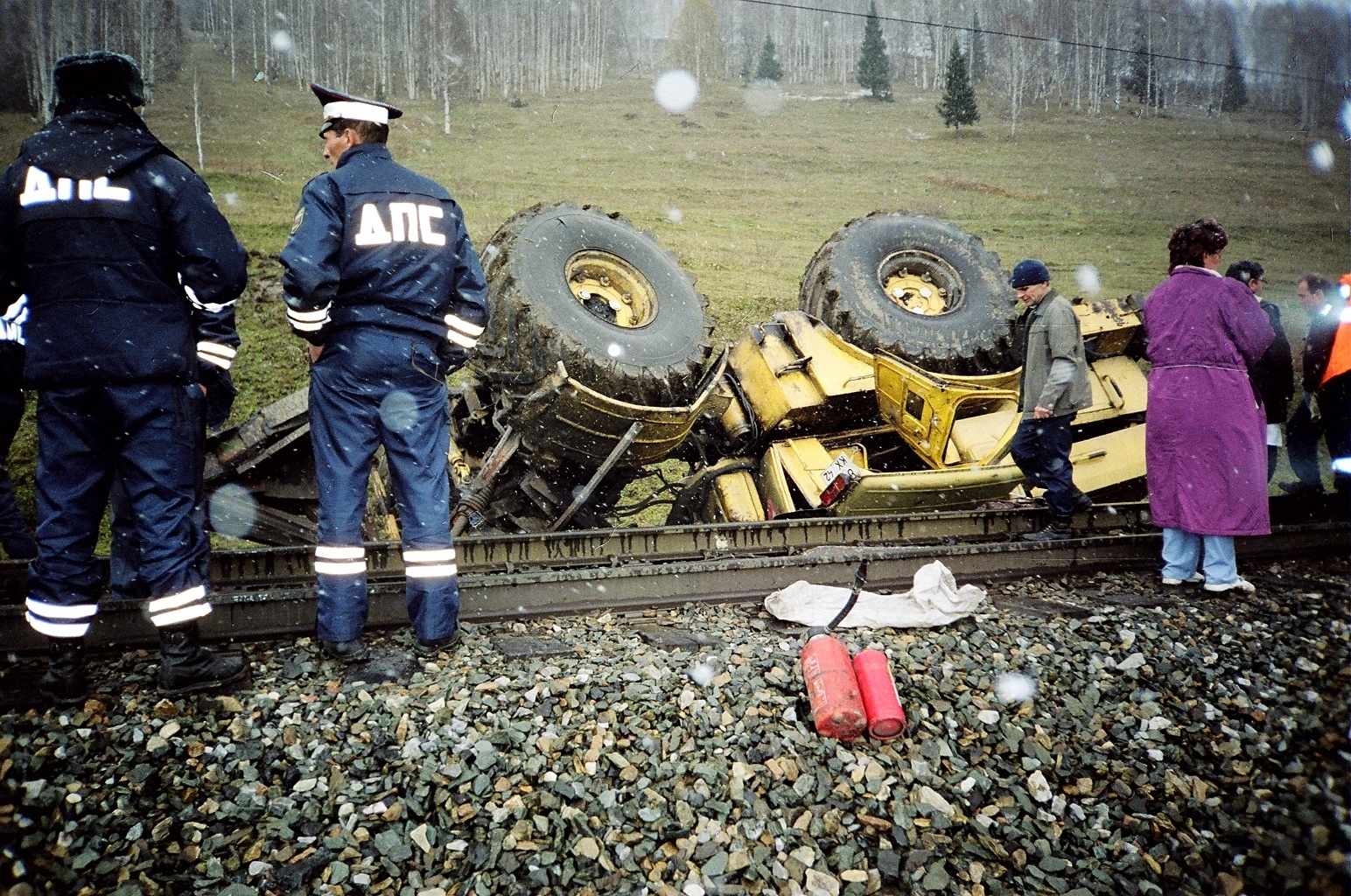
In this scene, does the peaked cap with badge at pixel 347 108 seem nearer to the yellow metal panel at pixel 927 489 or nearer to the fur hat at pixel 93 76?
the fur hat at pixel 93 76

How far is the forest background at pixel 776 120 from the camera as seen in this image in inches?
366

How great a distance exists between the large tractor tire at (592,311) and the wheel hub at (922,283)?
5.08 feet

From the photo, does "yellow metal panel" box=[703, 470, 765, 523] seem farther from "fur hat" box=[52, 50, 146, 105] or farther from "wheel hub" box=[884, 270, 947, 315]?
"fur hat" box=[52, 50, 146, 105]

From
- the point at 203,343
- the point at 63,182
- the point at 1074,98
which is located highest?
the point at 1074,98

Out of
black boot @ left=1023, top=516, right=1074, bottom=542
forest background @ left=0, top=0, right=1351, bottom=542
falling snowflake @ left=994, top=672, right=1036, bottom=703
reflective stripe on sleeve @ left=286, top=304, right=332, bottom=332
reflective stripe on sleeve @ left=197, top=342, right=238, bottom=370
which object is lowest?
black boot @ left=1023, top=516, right=1074, bottom=542

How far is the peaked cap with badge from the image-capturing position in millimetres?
2758

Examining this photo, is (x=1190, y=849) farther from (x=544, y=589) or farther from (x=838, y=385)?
(x=838, y=385)

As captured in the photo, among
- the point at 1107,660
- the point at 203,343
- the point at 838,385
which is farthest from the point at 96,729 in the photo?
the point at 838,385

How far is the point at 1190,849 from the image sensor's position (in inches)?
74.0

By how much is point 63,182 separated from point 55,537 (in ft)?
3.46

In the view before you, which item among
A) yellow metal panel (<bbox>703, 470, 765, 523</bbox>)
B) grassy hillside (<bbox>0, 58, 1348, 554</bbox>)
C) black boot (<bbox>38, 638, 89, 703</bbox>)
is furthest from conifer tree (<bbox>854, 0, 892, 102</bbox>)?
black boot (<bbox>38, 638, 89, 703</bbox>)

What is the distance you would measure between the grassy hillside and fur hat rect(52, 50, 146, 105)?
22.4 feet

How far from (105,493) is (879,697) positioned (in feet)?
8.14

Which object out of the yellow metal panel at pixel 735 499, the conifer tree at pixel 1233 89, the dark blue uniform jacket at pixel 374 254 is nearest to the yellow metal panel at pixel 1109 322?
the yellow metal panel at pixel 735 499
